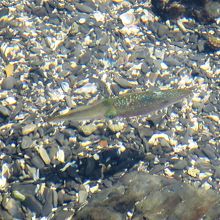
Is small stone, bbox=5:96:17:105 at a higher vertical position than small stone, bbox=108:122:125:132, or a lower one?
higher

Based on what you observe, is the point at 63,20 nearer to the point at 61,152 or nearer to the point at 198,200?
the point at 61,152

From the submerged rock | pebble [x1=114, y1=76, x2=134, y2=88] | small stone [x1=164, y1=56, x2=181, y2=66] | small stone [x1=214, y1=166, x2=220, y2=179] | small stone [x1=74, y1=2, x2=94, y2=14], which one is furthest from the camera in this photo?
small stone [x1=74, y1=2, x2=94, y2=14]

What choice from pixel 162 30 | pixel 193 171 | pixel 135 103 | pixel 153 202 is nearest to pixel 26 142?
pixel 135 103

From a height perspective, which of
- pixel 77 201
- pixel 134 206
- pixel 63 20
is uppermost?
pixel 63 20

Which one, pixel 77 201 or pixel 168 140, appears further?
pixel 168 140

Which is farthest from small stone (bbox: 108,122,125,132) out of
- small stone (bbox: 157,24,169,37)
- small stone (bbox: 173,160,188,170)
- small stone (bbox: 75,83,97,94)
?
small stone (bbox: 157,24,169,37)

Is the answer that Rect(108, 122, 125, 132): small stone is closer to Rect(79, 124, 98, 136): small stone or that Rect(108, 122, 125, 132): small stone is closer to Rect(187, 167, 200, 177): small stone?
Rect(79, 124, 98, 136): small stone

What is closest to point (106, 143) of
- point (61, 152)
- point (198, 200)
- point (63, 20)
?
point (61, 152)

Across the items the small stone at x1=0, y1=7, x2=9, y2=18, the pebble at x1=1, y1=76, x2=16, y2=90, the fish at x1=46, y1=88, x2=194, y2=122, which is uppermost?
the fish at x1=46, y1=88, x2=194, y2=122

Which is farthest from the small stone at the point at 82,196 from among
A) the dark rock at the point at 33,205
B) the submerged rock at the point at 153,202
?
the dark rock at the point at 33,205
